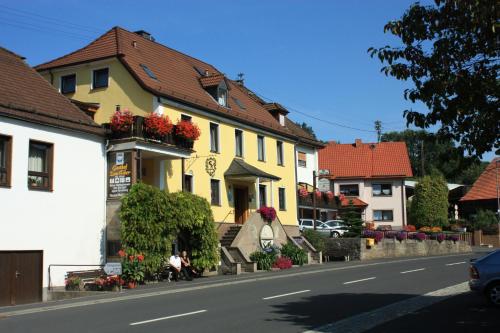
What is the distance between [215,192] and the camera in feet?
107

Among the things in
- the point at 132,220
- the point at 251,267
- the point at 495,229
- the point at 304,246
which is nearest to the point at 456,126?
the point at 132,220

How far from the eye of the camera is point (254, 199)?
117ft

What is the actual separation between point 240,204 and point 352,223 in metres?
9.01

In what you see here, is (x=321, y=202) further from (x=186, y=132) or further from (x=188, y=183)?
(x=186, y=132)

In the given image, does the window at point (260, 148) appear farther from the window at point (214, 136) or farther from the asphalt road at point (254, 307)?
the asphalt road at point (254, 307)

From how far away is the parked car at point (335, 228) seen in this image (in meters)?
42.6

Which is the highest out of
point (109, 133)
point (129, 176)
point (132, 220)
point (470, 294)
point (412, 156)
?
point (412, 156)

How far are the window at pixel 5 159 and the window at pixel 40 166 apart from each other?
95cm

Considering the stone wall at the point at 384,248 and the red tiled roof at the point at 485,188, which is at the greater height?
the red tiled roof at the point at 485,188

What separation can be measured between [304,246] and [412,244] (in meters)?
11.3

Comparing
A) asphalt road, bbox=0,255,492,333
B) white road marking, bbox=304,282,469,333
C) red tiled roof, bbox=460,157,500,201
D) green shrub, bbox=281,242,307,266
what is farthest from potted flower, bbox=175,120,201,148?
red tiled roof, bbox=460,157,500,201

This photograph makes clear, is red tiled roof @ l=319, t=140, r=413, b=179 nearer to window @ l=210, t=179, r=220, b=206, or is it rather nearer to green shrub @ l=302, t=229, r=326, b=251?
green shrub @ l=302, t=229, r=326, b=251

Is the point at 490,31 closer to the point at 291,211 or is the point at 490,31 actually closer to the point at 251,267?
the point at 251,267

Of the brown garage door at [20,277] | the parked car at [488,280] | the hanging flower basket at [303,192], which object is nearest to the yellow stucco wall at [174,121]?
the hanging flower basket at [303,192]
